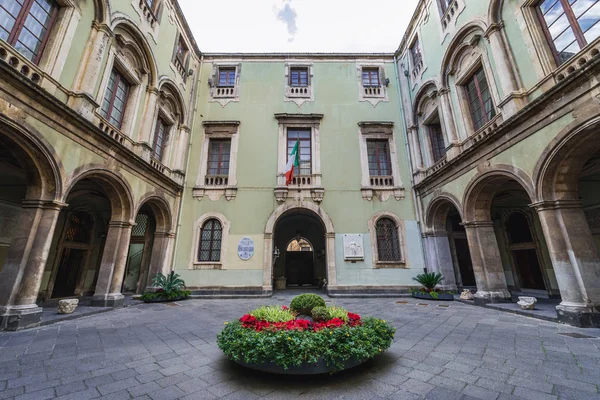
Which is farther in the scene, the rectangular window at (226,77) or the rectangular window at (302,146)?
the rectangular window at (226,77)

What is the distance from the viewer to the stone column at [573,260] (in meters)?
5.65

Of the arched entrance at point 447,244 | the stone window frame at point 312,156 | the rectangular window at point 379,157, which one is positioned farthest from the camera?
the rectangular window at point 379,157

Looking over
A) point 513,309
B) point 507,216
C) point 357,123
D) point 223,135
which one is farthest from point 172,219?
point 507,216

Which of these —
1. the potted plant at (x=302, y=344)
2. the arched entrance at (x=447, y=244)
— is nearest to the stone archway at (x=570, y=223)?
the arched entrance at (x=447, y=244)

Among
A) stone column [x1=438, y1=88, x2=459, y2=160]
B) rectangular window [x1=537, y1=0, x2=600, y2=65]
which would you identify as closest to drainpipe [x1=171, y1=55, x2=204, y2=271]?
stone column [x1=438, y1=88, x2=459, y2=160]

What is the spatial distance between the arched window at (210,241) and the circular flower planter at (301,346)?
8331 millimetres

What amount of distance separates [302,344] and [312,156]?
35.0 feet

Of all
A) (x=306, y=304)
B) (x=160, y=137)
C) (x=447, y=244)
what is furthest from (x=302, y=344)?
(x=160, y=137)

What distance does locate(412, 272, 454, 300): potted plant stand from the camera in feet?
32.3

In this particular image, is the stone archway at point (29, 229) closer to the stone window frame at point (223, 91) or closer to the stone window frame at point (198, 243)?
the stone window frame at point (198, 243)

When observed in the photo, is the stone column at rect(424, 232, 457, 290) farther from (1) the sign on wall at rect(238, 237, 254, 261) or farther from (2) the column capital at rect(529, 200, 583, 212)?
(1) the sign on wall at rect(238, 237, 254, 261)

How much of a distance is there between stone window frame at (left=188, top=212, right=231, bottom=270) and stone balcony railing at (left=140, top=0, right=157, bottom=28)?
8581 mm

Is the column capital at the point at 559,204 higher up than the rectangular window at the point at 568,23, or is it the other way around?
the rectangular window at the point at 568,23

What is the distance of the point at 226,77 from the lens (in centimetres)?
1469
